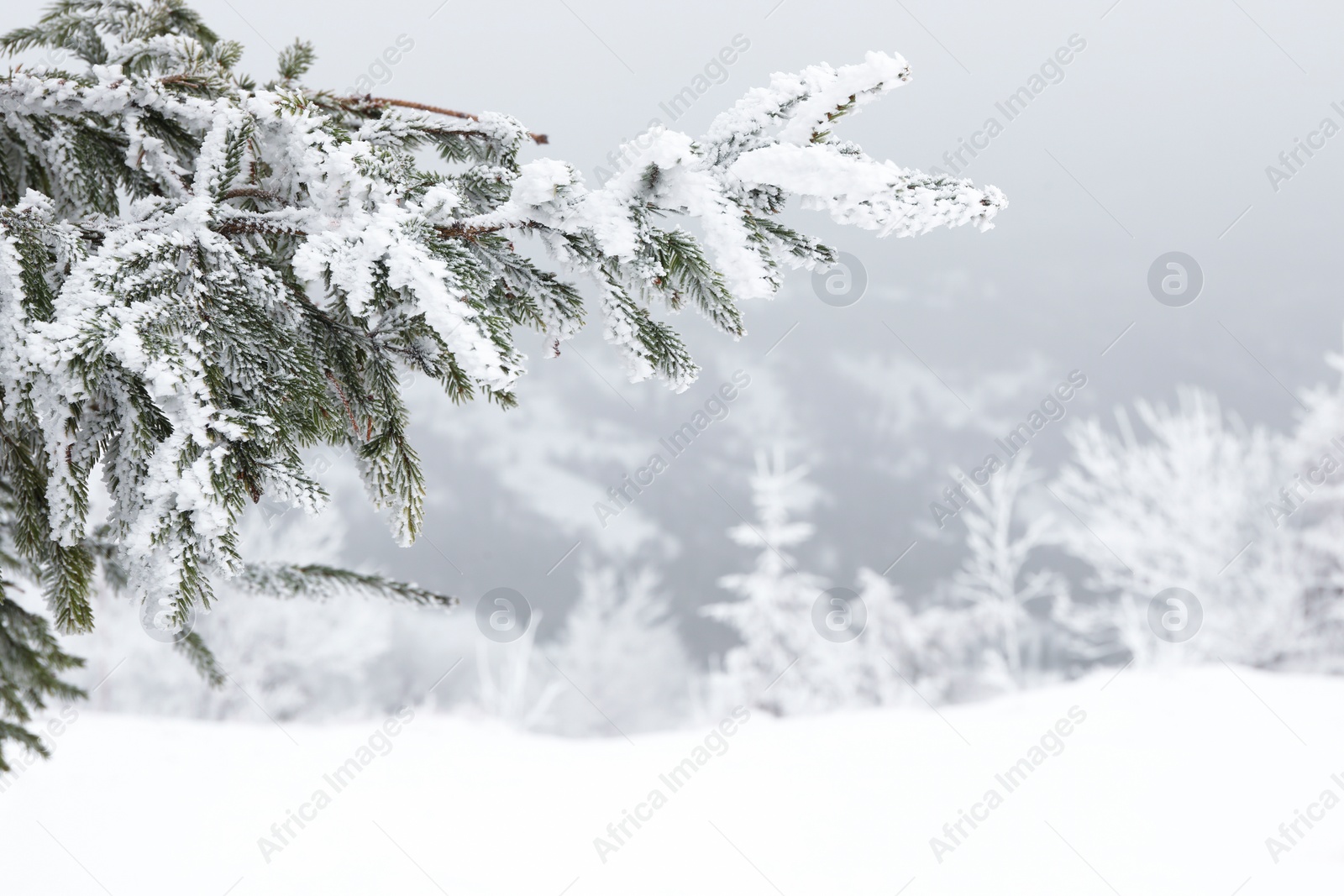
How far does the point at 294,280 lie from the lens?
4.52 ft

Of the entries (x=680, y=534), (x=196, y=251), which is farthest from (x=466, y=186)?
(x=680, y=534)

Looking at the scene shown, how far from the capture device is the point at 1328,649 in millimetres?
13461

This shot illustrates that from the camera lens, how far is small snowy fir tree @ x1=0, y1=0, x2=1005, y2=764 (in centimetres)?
100

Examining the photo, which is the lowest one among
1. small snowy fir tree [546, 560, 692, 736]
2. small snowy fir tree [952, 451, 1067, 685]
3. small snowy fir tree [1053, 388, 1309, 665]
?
small snowy fir tree [546, 560, 692, 736]

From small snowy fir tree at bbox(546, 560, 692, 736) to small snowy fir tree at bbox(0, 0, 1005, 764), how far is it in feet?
67.8

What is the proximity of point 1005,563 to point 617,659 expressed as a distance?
413 inches

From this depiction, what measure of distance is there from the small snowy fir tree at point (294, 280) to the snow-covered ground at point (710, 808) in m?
3.25

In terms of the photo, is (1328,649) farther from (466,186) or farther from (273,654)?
(273,654)

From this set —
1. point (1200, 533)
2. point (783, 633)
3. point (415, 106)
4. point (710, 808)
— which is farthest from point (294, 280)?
point (783, 633)

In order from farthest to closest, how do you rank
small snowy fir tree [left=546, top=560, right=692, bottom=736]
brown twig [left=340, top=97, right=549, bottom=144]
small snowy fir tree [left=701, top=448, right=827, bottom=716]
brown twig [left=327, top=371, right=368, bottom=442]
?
small snowy fir tree [left=546, top=560, right=692, bottom=736], small snowy fir tree [left=701, top=448, right=827, bottom=716], brown twig [left=340, top=97, right=549, bottom=144], brown twig [left=327, top=371, right=368, bottom=442]

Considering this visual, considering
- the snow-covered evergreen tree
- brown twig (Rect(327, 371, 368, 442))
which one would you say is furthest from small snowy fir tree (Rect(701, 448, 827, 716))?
brown twig (Rect(327, 371, 368, 442))

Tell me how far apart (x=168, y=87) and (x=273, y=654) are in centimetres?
1809

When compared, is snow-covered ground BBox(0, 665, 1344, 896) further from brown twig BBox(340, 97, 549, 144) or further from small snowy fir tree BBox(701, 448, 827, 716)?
small snowy fir tree BBox(701, 448, 827, 716)

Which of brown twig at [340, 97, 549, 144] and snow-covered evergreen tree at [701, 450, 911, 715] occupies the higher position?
brown twig at [340, 97, 549, 144]
